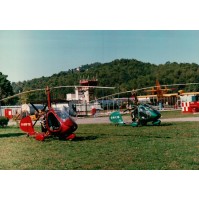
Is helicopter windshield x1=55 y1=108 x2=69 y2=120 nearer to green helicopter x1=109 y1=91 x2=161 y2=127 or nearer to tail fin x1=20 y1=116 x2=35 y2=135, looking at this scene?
tail fin x1=20 y1=116 x2=35 y2=135

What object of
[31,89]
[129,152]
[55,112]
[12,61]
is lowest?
[129,152]

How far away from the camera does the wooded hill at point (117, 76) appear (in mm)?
9961

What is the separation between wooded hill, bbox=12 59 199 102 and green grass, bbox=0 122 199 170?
172 cm

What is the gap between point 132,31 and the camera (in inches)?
335

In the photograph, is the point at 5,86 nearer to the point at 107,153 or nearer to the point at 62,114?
the point at 62,114

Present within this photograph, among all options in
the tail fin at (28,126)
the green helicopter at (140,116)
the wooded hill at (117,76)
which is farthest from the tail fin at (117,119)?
the tail fin at (28,126)

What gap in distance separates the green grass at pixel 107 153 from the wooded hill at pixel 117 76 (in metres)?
1.72

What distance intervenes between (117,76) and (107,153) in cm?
417

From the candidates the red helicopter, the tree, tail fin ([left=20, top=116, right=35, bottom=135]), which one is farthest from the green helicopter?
the tree

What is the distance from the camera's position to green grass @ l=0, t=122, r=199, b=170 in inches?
293

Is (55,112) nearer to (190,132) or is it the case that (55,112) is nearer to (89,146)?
(89,146)

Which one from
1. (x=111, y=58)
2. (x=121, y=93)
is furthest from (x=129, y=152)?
(x=121, y=93)

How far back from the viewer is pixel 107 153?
841 centimetres
